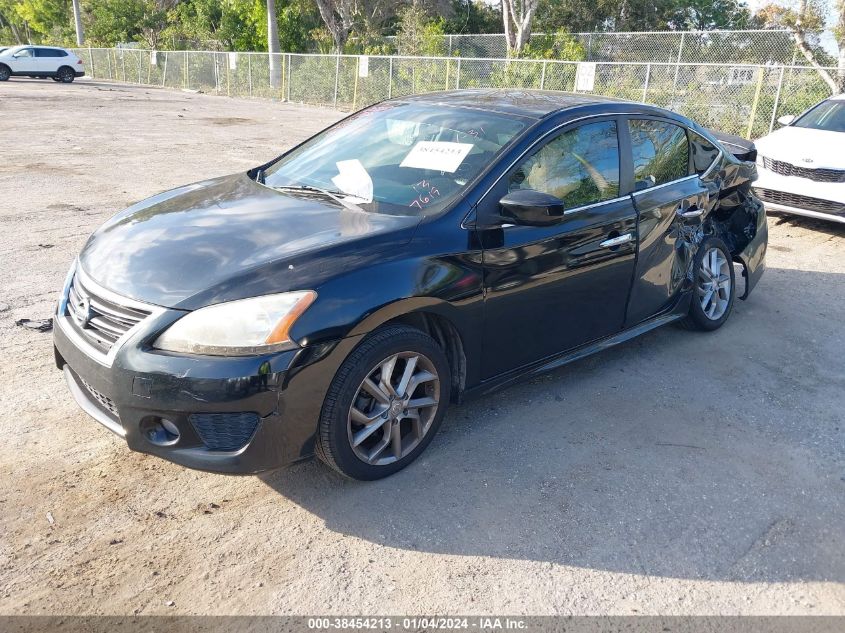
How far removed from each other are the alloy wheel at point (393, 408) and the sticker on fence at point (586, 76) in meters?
15.6

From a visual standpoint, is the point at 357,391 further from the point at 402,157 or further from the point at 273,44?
the point at 273,44

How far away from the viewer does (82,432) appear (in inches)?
139

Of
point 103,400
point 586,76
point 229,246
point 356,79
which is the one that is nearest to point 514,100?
point 229,246

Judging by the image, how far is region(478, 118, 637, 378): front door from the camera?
137 inches

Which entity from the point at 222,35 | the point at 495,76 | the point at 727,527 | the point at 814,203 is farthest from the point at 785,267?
the point at 222,35

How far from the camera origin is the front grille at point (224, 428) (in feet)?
8.98

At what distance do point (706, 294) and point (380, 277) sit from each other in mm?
3119

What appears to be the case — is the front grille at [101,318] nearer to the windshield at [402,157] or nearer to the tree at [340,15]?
the windshield at [402,157]

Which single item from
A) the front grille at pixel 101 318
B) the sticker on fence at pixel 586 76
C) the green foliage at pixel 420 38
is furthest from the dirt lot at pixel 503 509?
the green foliage at pixel 420 38

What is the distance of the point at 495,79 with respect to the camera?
2056cm

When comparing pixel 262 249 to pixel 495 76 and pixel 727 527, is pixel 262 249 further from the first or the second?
pixel 495 76

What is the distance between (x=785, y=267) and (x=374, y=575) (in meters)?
5.94

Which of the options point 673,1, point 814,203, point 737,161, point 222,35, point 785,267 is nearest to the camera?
point 737,161

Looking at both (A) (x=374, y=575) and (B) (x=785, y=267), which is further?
(B) (x=785, y=267)
